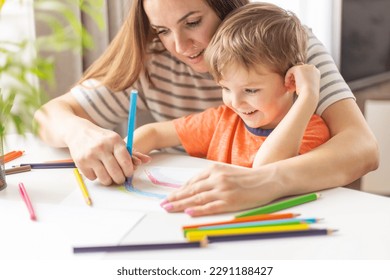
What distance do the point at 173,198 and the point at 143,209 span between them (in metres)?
0.05

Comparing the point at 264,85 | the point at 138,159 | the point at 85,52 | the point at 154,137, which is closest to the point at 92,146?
the point at 138,159

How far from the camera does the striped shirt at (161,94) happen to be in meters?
1.42

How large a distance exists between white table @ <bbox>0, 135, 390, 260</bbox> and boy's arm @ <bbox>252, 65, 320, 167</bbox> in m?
0.14

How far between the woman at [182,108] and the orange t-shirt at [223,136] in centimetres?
6

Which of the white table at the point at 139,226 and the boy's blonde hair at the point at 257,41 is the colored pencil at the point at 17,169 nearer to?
the white table at the point at 139,226

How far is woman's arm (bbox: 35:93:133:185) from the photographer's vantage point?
1.02 meters

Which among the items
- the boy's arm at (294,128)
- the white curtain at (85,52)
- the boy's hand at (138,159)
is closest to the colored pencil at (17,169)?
the boy's hand at (138,159)

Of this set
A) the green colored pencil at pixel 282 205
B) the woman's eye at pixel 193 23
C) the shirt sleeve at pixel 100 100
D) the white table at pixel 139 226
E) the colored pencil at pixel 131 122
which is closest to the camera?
the white table at pixel 139 226

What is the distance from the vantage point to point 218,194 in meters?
0.89

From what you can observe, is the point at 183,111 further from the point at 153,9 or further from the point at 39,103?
the point at 39,103

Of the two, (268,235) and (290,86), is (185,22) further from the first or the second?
(268,235)

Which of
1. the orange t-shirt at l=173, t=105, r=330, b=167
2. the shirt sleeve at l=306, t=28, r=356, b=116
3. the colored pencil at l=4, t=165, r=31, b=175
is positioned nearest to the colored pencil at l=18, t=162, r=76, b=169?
the colored pencil at l=4, t=165, r=31, b=175

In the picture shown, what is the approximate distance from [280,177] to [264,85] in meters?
0.24

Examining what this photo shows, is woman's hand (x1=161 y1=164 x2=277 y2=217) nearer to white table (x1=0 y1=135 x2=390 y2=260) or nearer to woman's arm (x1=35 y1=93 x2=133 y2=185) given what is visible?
white table (x1=0 y1=135 x2=390 y2=260)
